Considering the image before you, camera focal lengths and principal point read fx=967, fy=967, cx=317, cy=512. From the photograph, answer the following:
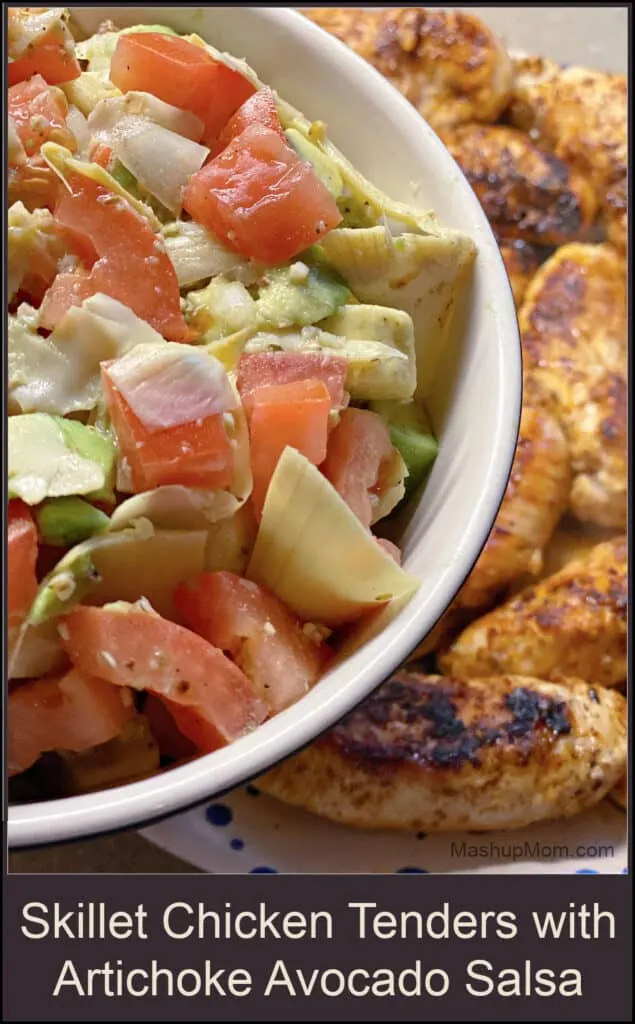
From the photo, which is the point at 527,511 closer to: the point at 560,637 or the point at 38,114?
the point at 560,637

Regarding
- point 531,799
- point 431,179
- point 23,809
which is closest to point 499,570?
point 531,799

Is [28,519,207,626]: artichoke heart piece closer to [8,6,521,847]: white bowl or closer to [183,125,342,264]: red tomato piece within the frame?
[8,6,521,847]: white bowl

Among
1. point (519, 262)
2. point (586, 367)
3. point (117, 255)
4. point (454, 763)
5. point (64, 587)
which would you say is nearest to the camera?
point (64, 587)

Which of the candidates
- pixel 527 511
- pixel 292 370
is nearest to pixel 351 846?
pixel 527 511

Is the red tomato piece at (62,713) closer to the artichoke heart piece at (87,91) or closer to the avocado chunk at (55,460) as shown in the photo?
the avocado chunk at (55,460)

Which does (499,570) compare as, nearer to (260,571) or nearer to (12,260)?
(260,571)

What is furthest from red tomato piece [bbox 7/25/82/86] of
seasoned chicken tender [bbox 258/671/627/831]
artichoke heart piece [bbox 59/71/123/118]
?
seasoned chicken tender [bbox 258/671/627/831]

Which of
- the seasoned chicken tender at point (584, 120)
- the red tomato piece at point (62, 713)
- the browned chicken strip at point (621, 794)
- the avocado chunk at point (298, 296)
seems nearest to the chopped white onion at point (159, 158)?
the avocado chunk at point (298, 296)
